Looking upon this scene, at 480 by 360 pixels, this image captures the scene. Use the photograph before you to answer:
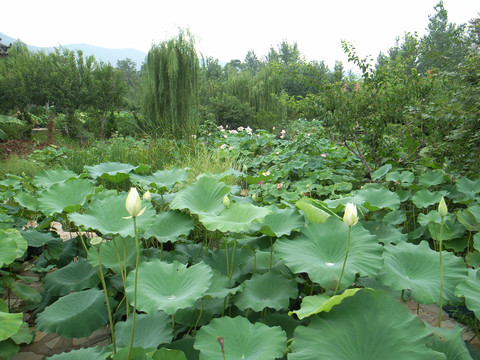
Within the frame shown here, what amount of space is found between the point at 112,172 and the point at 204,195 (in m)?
0.78

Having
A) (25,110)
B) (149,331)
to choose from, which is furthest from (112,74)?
(149,331)

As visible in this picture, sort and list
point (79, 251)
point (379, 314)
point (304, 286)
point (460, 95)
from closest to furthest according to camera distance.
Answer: point (379, 314)
point (304, 286)
point (79, 251)
point (460, 95)

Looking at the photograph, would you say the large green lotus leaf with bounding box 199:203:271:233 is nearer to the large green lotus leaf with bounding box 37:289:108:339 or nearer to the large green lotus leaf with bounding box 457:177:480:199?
the large green lotus leaf with bounding box 37:289:108:339

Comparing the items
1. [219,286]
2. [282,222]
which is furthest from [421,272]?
[219,286]

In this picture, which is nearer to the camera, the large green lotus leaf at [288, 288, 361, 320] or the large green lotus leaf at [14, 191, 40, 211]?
the large green lotus leaf at [288, 288, 361, 320]

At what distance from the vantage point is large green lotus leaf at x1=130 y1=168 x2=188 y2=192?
6.14 ft

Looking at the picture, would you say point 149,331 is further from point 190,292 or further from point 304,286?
point 304,286

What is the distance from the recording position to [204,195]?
5.50ft

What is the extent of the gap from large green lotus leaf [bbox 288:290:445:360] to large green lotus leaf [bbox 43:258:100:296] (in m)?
1.17

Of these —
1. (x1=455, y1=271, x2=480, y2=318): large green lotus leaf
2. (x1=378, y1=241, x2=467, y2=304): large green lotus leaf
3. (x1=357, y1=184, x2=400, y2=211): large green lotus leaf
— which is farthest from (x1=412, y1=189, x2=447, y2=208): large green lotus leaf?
(x1=455, y1=271, x2=480, y2=318): large green lotus leaf

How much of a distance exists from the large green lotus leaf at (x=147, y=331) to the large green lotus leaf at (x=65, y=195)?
0.68 metres

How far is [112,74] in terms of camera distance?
10.9 m

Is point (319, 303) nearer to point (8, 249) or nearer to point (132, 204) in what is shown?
point (132, 204)

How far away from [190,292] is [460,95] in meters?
2.73
